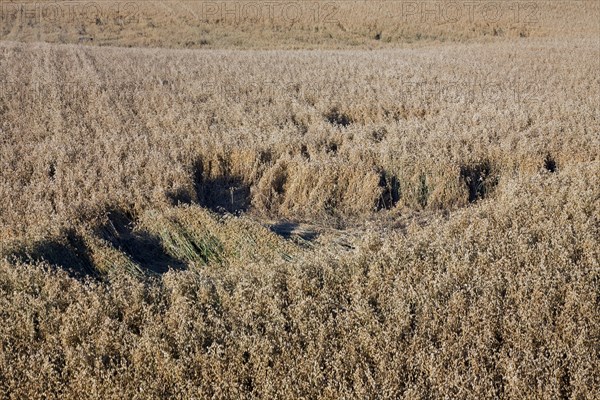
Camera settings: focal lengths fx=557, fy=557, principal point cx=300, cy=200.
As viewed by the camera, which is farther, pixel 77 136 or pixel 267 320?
pixel 77 136

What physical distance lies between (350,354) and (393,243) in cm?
191

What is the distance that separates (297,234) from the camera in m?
6.88

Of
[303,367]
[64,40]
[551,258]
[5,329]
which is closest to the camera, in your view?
[303,367]

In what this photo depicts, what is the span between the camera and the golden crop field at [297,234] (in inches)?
153

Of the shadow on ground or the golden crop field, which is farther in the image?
the shadow on ground

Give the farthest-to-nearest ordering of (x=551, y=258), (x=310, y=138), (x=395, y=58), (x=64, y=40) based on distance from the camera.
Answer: (x=64, y=40)
(x=395, y=58)
(x=310, y=138)
(x=551, y=258)

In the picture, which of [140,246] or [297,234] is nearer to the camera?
[140,246]

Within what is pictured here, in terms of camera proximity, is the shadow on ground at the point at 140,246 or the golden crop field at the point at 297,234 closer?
the golden crop field at the point at 297,234

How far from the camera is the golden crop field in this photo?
153 inches

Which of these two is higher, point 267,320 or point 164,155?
point 164,155

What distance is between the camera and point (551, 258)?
17.0ft

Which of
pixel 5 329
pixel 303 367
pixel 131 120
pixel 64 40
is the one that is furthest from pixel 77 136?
pixel 64 40

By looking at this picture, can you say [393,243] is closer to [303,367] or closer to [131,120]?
[303,367]

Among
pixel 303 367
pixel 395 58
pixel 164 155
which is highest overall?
pixel 395 58
